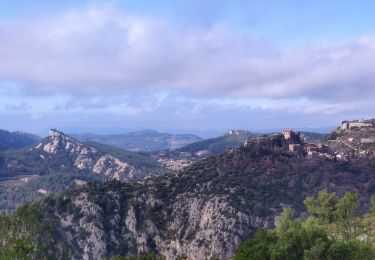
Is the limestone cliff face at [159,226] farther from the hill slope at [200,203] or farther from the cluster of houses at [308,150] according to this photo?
the cluster of houses at [308,150]

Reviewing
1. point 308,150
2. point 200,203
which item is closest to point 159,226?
point 200,203

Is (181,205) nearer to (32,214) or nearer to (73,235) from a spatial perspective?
(73,235)

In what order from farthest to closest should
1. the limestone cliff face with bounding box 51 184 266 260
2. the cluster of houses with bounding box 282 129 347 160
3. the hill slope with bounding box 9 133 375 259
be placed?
the cluster of houses with bounding box 282 129 347 160
the hill slope with bounding box 9 133 375 259
the limestone cliff face with bounding box 51 184 266 260

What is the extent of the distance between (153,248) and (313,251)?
7409cm

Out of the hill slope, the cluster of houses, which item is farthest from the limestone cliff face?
the cluster of houses

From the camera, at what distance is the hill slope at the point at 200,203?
13212 centimetres

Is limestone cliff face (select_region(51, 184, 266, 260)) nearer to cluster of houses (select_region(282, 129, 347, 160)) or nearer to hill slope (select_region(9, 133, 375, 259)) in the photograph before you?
hill slope (select_region(9, 133, 375, 259))

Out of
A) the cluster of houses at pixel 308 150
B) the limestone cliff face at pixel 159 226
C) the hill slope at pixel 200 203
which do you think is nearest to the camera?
the limestone cliff face at pixel 159 226

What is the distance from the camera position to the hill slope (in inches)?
5202

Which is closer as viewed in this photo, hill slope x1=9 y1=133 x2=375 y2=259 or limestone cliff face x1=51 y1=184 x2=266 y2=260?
limestone cliff face x1=51 y1=184 x2=266 y2=260

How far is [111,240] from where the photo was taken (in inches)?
5379

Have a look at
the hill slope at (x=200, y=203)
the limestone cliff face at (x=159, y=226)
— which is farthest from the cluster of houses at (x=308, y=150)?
the limestone cliff face at (x=159, y=226)

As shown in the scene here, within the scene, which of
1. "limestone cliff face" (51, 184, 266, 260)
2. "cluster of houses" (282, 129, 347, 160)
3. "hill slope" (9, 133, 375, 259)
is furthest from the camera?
"cluster of houses" (282, 129, 347, 160)

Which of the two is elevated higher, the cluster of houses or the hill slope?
the cluster of houses
